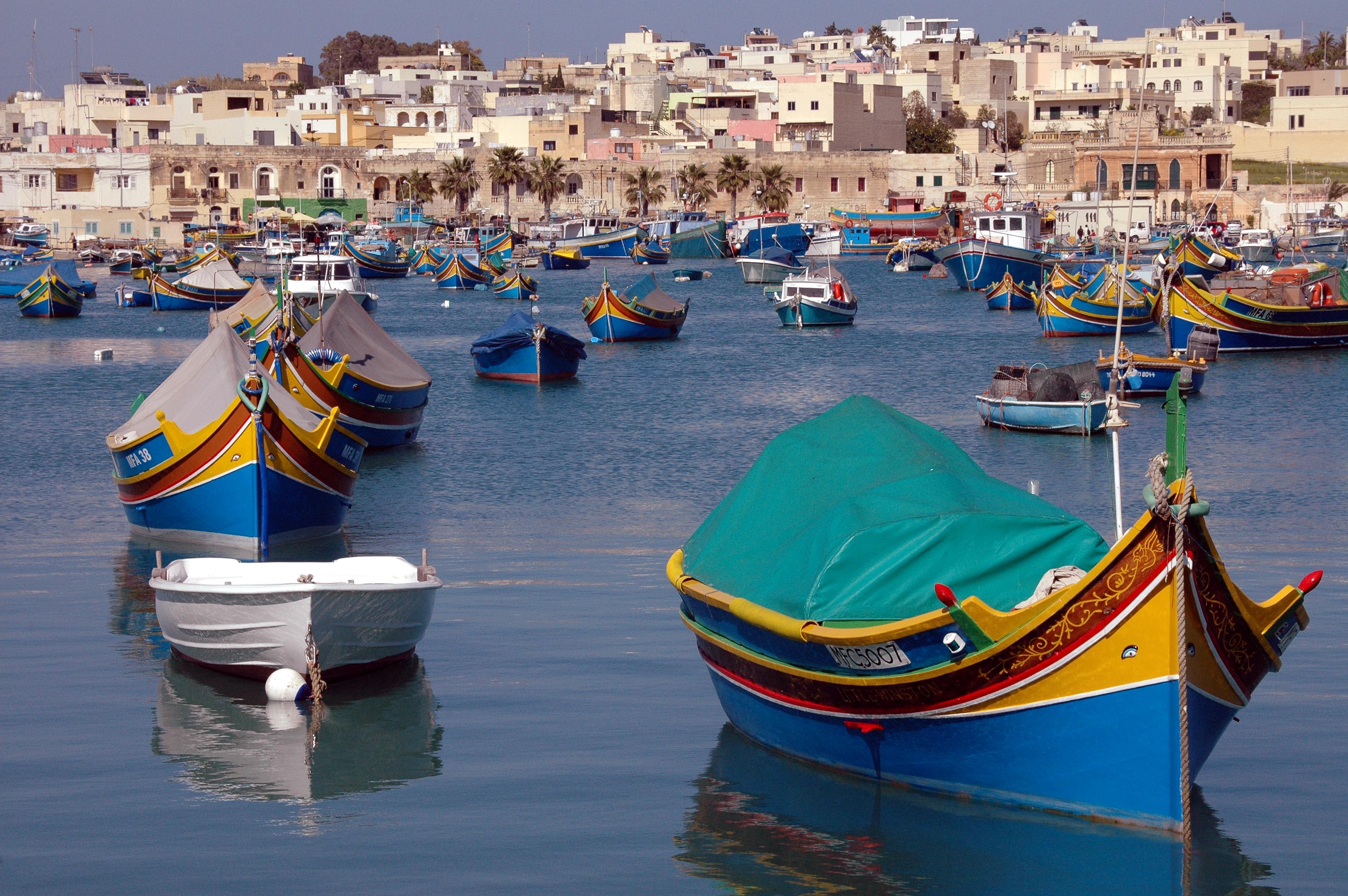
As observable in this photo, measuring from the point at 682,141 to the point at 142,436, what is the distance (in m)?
92.7

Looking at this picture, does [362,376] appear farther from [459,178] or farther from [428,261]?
[459,178]

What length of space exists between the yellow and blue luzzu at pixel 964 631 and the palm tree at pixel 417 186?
9836 cm

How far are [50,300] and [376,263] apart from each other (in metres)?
21.9

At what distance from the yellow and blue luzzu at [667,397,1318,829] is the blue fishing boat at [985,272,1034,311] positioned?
46991mm

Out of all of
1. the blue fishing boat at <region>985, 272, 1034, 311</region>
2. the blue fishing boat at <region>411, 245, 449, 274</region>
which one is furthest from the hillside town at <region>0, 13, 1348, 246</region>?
the blue fishing boat at <region>985, 272, 1034, 311</region>

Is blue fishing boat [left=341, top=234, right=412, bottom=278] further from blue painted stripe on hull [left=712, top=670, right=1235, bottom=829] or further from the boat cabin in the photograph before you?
blue painted stripe on hull [left=712, top=670, right=1235, bottom=829]

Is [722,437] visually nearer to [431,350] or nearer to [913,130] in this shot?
[431,350]

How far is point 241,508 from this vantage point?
17812 mm

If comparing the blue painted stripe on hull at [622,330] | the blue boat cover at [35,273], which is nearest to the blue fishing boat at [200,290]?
the blue boat cover at [35,273]

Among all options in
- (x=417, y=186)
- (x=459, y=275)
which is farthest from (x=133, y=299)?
(x=417, y=186)

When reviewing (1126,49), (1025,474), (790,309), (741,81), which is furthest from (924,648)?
(1126,49)

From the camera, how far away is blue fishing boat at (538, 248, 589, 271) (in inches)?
3317

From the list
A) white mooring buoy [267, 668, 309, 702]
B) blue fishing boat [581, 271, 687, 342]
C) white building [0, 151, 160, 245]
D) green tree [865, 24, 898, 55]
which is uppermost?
green tree [865, 24, 898, 55]

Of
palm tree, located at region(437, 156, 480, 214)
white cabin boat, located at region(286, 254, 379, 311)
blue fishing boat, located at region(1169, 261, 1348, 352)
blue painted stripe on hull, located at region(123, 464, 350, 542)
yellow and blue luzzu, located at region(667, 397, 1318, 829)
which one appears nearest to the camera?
yellow and blue luzzu, located at region(667, 397, 1318, 829)
